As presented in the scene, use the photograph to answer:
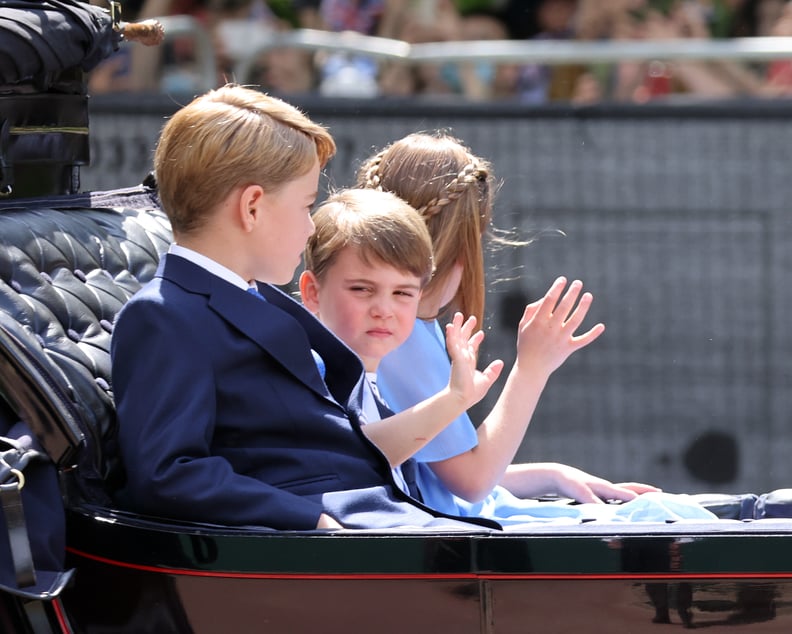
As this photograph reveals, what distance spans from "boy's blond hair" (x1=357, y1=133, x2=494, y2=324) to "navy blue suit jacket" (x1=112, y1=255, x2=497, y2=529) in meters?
0.46

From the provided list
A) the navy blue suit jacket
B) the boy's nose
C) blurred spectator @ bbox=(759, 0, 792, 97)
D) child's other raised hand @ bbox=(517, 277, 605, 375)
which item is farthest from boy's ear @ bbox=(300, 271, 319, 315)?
blurred spectator @ bbox=(759, 0, 792, 97)

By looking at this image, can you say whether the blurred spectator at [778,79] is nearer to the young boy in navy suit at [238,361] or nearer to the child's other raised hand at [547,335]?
the child's other raised hand at [547,335]

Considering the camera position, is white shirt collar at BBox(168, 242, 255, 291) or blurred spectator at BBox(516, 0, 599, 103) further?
blurred spectator at BBox(516, 0, 599, 103)

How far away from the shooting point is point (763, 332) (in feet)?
15.7

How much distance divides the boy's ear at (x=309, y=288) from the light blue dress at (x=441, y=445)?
175 mm

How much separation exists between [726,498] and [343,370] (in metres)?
0.82

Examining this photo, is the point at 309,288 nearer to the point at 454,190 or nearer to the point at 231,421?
the point at 454,190

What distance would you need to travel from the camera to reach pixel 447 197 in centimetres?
258

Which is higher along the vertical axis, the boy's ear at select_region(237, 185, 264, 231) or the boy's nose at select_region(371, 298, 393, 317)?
the boy's ear at select_region(237, 185, 264, 231)

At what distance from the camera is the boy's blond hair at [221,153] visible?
6.94ft

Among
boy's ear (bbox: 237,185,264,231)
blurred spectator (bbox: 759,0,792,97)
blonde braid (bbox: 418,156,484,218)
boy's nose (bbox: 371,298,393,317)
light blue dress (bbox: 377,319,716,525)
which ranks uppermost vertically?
boy's ear (bbox: 237,185,264,231)

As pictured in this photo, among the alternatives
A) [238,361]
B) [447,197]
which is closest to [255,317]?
[238,361]

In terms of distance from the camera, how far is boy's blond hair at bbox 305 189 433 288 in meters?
2.31

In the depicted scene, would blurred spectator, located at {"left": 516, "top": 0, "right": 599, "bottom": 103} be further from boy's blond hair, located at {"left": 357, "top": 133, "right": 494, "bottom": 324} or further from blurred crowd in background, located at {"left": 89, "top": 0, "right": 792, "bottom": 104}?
boy's blond hair, located at {"left": 357, "top": 133, "right": 494, "bottom": 324}
